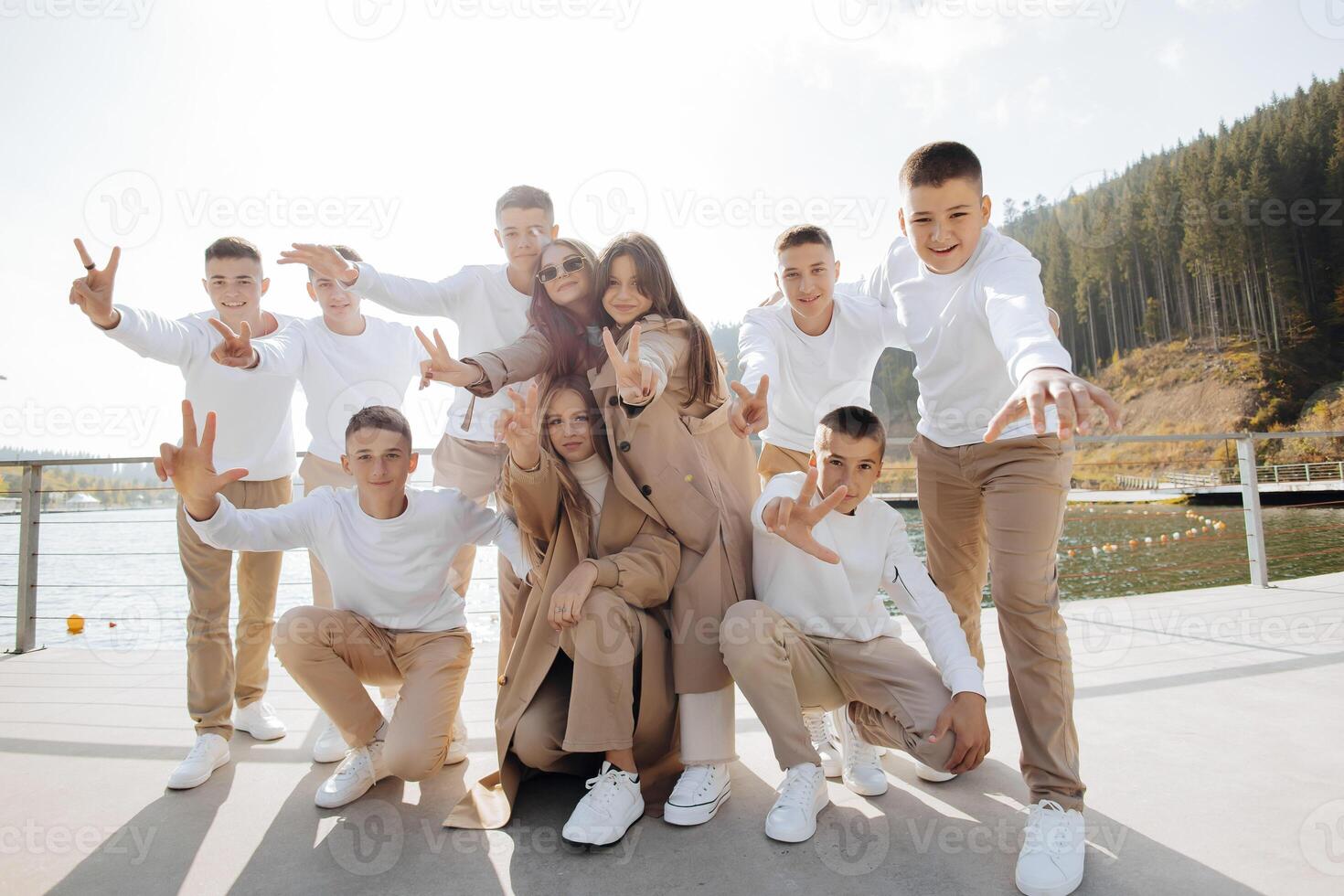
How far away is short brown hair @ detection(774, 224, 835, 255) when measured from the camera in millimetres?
2377

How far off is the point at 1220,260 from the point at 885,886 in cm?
5108

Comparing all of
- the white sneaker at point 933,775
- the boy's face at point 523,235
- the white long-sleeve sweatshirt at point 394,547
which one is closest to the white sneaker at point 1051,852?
the white sneaker at point 933,775

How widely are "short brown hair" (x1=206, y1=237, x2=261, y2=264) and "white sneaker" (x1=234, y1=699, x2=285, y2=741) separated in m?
1.59

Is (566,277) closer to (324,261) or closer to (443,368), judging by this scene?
(443,368)

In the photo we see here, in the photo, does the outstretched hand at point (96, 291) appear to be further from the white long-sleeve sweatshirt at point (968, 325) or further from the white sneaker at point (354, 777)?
the white long-sleeve sweatshirt at point (968, 325)

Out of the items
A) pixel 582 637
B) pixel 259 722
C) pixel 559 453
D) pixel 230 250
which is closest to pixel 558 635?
pixel 582 637

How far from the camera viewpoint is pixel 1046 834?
1398 mm

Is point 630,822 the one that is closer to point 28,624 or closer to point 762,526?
point 762,526

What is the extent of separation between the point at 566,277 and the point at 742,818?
1.60m

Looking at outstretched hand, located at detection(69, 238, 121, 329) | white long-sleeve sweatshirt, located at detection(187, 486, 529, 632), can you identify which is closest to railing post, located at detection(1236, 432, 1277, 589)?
white long-sleeve sweatshirt, located at detection(187, 486, 529, 632)

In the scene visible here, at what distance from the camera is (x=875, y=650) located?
1.79 metres

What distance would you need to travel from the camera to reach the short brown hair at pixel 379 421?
6.93 ft

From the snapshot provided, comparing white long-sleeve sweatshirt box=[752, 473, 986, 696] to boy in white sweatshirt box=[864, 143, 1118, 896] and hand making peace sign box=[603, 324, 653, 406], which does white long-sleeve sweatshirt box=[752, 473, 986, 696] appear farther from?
hand making peace sign box=[603, 324, 653, 406]

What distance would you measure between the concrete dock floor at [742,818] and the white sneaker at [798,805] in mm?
28
